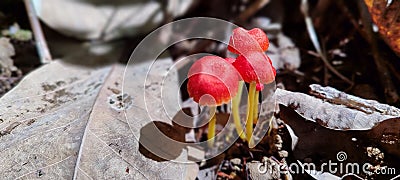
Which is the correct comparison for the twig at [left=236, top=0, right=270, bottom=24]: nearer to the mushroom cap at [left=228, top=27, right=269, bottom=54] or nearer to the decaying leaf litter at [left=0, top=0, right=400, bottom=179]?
the decaying leaf litter at [left=0, top=0, right=400, bottom=179]

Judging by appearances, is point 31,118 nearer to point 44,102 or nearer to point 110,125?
point 44,102

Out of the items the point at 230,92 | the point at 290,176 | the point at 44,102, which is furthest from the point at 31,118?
the point at 290,176

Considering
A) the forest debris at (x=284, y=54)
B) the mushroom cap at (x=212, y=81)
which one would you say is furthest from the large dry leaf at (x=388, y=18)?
the mushroom cap at (x=212, y=81)

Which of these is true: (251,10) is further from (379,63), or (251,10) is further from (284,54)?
(379,63)

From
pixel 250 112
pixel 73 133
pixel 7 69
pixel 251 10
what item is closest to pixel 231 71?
pixel 250 112

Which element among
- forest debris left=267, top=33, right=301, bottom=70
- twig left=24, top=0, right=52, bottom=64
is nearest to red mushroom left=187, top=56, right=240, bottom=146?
forest debris left=267, top=33, right=301, bottom=70
